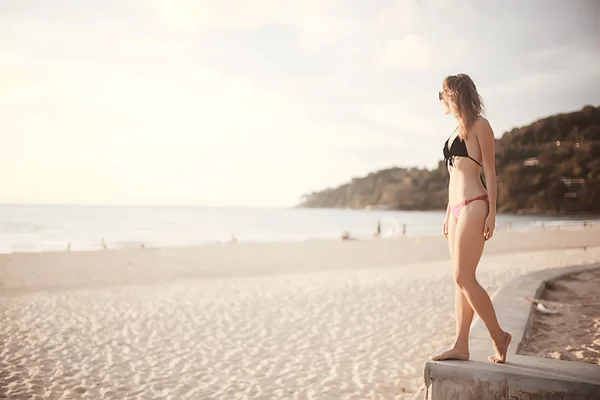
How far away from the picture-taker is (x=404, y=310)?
5.29 metres

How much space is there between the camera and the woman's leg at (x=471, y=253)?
1.84m

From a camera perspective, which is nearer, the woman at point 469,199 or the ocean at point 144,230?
the woman at point 469,199

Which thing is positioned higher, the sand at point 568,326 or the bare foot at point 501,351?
the bare foot at point 501,351

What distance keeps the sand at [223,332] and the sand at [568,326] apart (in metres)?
0.86

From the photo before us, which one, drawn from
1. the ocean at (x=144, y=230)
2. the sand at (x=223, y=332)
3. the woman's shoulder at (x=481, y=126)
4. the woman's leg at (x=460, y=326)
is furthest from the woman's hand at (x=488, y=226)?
the ocean at (x=144, y=230)

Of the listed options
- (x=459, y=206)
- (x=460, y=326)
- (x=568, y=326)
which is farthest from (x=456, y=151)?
(x=568, y=326)

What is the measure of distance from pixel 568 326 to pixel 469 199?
115 inches

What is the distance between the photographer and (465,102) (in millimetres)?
1878

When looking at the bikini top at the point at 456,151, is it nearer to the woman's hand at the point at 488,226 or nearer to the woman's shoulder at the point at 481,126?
the woman's shoulder at the point at 481,126

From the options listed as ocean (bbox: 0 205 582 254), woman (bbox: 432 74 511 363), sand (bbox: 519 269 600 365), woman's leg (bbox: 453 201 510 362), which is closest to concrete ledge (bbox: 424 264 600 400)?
woman (bbox: 432 74 511 363)

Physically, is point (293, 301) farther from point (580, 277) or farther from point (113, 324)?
point (580, 277)

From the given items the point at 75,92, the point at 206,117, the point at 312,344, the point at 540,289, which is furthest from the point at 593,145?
the point at 206,117

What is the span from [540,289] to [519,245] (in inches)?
493

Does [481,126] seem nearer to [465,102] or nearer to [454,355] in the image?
[465,102]
